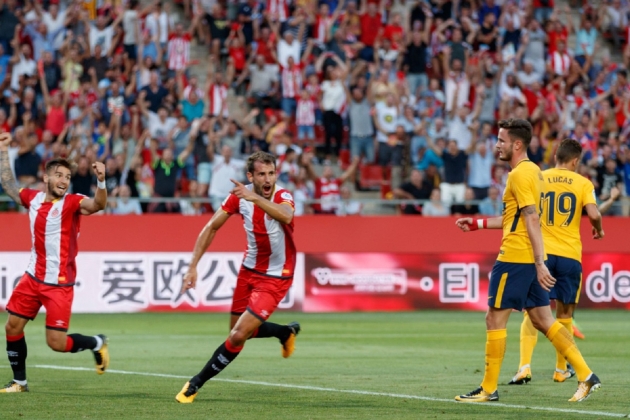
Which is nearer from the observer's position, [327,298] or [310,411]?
[310,411]

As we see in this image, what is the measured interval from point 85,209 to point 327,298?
12.2 meters

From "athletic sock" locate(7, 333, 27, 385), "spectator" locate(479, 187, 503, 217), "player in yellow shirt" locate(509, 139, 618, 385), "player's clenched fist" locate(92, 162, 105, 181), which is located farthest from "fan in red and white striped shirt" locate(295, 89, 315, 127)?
"player's clenched fist" locate(92, 162, 105, 181)

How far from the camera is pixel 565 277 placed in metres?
11.0

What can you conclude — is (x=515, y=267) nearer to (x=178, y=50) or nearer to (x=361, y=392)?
(x=361, y=392)

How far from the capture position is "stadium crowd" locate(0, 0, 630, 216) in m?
22.7

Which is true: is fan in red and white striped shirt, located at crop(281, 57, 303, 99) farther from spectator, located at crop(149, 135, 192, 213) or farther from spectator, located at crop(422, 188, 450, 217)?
spectator, located at crop(422, 188, 450, 217)

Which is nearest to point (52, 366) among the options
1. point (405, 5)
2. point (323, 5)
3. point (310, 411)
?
point (310, 411)

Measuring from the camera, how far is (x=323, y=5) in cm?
2591

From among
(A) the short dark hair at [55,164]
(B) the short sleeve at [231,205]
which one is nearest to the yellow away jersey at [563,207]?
(B) the short sleeve at [231,205]

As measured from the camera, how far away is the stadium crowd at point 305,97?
22703 mm

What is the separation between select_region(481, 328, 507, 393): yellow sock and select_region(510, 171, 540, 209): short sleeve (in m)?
1.07

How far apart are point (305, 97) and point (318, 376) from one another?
43.4 feet

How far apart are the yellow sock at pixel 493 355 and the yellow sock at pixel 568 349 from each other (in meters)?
0.46

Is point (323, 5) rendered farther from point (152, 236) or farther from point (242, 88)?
point (152, 236)
